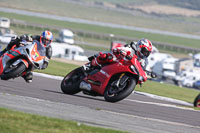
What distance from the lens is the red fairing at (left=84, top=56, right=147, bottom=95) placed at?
1030 centimetres

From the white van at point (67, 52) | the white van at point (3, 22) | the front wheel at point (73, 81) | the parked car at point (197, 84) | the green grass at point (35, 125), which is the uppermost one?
the green grass at point (35, 125)

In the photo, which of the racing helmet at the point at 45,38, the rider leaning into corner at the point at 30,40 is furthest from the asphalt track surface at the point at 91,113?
the racing helmet at the point at 45,38

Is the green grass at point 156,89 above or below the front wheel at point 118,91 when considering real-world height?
below

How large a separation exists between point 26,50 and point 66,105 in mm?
3065

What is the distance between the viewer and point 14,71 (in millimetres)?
11188

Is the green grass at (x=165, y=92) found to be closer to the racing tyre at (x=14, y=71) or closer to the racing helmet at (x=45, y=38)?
the racing helmet at (x=45, y=38)

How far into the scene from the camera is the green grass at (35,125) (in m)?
6.20

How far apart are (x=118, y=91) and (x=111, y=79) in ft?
1.28

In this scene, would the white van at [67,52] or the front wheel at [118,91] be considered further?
the white van at [67,52]

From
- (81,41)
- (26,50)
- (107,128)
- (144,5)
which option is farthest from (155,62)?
(144,5)

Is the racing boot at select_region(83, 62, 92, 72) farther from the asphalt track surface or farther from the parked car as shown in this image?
the parked car

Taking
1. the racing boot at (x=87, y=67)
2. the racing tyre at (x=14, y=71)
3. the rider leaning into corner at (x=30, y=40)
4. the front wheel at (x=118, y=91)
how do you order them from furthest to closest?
1. the rider leaning into corner at (x=30, y=40)
2. the racing tyre at (x=14, y=71)
3. the racing boot at (x=87, y=67)
4. the front wheel at (x=118, y=91)

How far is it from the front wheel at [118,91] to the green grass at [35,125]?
316 cm

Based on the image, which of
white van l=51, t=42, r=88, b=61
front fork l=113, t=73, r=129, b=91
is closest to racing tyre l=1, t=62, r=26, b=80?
front fork l=113, t=73, r=129, b=91
